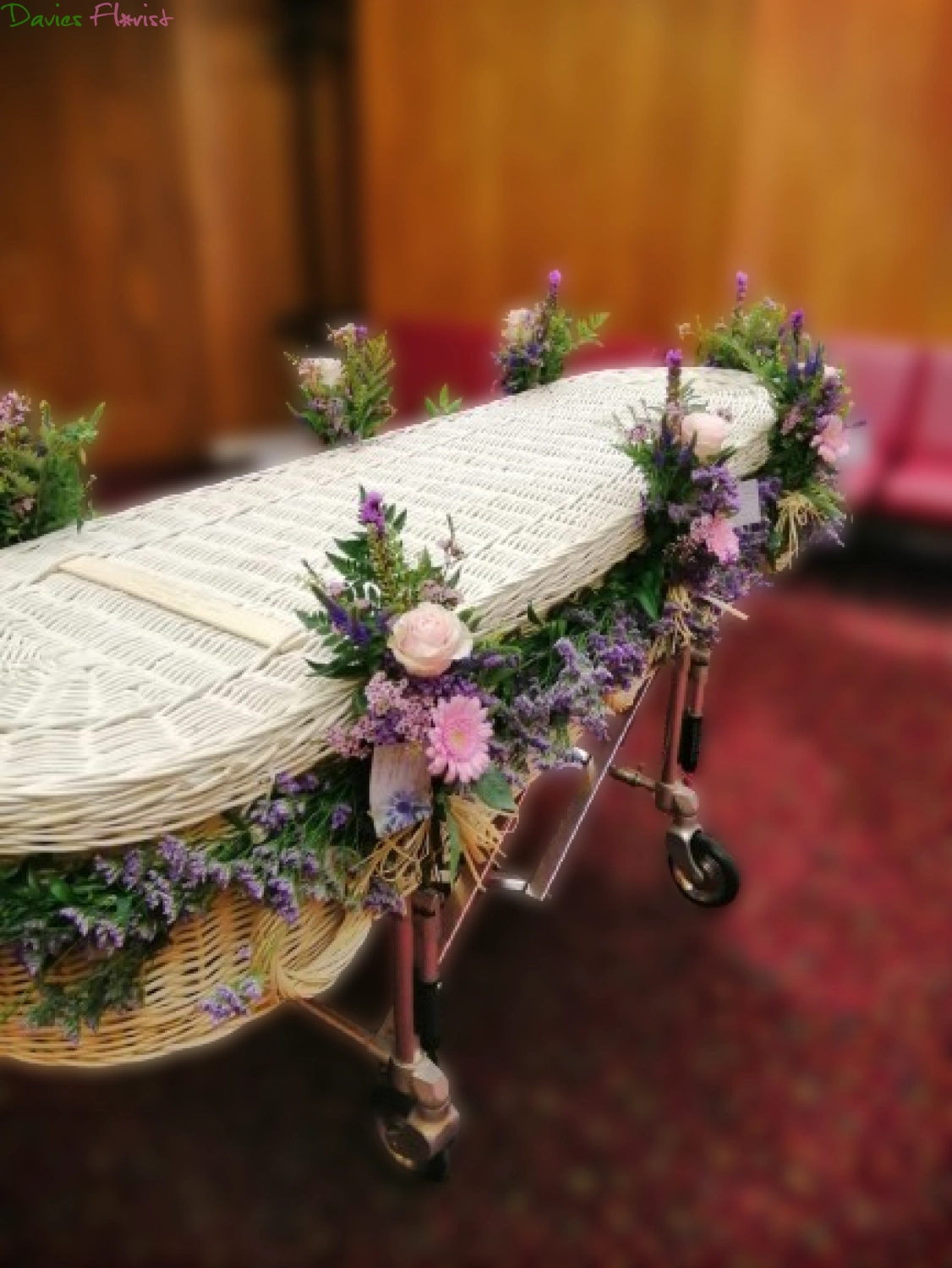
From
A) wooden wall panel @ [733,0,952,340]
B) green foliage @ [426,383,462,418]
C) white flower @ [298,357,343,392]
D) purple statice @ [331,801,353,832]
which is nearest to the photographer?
purple statice @ [331,801,353,832]

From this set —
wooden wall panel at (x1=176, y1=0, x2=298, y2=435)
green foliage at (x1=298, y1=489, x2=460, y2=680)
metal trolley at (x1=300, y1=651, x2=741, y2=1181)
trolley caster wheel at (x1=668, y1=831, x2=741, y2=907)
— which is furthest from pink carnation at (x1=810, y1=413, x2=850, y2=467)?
wooden wall panel at (x1=176, y1=0, x2=298, y2=435)

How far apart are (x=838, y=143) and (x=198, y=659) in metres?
3.33

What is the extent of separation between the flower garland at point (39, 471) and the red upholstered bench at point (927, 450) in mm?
2753

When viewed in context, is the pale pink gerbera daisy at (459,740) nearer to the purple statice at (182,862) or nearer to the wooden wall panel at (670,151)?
the purple statice at (182,862)

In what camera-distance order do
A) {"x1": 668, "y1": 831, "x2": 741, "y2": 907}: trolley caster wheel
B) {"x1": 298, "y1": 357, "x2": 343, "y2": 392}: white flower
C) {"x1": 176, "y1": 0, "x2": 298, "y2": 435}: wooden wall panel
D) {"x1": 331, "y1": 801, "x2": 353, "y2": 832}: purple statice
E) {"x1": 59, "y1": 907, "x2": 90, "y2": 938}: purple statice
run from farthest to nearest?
{"x1": 176, "y1": 0, "x2": 298, "y2": 435}: wooden wall panel → {"x1": 668, "y1": 831, "x2": 741, "y2": 907}: trolley caster wheel → {"x1": 298, "y1": 357, "x2": 343, "y2": 392}: white flower → {"x1": 331, "y1": 801, "x2": 353, "y2": 832}: purple statice → {"x1": 59, "y1": 907, "x2": 90, "y2": 938}: purple statice

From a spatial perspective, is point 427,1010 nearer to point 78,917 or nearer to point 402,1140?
point 402,1140

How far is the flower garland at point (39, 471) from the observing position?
3.94 ft

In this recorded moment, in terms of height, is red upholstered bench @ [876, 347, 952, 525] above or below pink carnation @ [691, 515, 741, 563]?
below

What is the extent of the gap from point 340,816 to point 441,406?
899mm

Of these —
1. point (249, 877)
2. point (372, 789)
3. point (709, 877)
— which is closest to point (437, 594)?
point (372, 789)

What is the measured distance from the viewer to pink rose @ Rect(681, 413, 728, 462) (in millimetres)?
1206

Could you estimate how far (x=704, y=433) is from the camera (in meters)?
1.21

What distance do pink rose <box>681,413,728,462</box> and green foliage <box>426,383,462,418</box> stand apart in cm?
51

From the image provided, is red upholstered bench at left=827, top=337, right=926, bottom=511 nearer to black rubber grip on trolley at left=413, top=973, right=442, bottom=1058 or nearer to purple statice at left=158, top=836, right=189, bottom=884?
black rubber grip on trolley at left=413, top=973, right=442, bottom=1058
